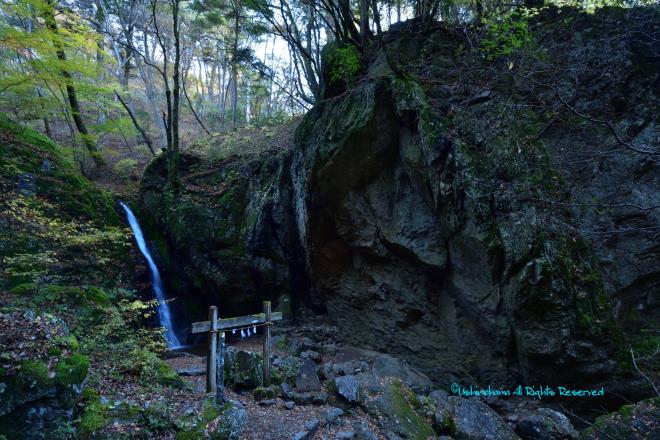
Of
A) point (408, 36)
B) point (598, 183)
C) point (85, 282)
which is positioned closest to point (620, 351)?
point (598, 183)

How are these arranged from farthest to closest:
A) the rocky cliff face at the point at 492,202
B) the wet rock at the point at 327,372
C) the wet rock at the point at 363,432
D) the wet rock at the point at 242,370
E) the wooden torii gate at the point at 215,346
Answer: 1. the wet rock at the point at 327,372
2. the wet rock at the point at 242,370
3. the rocky cliff face at the point at 492,202
4. the wooden torii gate at the point at 215,346
5. the wet rock at the point at 363,432

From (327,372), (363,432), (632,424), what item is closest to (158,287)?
(327,372)

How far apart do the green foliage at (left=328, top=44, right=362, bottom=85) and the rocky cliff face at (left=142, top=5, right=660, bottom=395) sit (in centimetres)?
39

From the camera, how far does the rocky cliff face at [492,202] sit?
21.2 ft

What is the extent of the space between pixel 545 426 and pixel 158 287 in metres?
11.8

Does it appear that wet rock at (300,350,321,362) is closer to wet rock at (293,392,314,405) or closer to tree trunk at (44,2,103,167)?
wet rock at (293,392,314,405)

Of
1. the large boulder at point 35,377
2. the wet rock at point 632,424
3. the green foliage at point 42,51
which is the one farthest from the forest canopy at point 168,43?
the large boulder at point 35,377

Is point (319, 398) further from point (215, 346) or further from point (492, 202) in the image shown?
point (492, 202)

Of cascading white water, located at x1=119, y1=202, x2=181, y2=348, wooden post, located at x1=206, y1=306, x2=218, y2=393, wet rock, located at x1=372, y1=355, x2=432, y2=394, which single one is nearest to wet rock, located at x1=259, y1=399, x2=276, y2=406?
wooden post, located at x1=206, y1=306, x2=218, y2=393

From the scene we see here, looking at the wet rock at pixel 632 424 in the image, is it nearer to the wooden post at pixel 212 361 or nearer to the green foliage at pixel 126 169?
the wooden post at pixel 212 361

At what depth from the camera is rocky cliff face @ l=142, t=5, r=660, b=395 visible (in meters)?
6.47

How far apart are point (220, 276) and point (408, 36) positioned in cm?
1041

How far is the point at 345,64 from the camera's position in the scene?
1057 cm

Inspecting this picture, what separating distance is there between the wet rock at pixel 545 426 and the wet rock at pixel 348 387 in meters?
2.94
